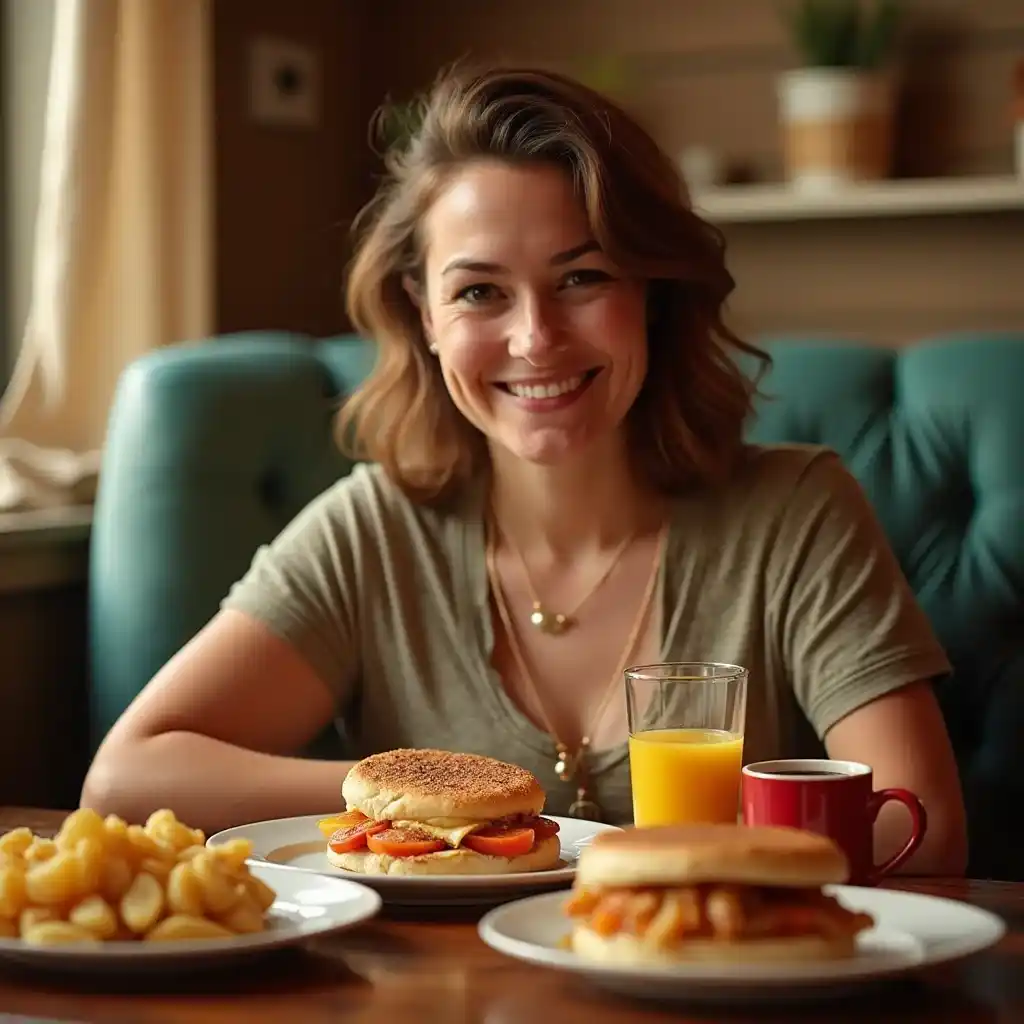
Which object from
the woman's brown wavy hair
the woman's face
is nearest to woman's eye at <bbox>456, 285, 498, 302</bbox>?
the woman's face

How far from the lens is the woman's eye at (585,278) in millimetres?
1824

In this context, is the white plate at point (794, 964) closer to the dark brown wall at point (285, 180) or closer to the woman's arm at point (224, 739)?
the woman's arm at point (224, 739)

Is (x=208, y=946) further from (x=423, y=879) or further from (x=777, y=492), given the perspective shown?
(x=777, y=492)

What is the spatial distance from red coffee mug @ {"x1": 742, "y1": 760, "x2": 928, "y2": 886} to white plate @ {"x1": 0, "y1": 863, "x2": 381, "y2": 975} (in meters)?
0.27

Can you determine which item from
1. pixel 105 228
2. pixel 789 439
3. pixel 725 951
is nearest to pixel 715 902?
pixel 725 951

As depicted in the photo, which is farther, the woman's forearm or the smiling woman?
the smiling woman

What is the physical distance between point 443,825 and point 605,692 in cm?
61

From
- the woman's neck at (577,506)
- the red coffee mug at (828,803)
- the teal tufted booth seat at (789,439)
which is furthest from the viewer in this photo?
the teal tufted booth seat at (789,439)

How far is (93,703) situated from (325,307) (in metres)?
1.21

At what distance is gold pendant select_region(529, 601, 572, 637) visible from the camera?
1901mm

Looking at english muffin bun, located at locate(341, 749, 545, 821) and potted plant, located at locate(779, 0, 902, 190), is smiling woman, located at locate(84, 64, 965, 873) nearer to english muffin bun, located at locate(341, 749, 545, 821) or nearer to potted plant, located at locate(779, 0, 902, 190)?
english muffin bun, located at locate(341, 749, 545, 821)

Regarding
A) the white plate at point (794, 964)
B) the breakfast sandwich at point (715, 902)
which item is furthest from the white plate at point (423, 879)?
the breakfast sandwich at point (715, 902)

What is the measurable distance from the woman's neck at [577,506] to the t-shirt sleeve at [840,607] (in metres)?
0.17

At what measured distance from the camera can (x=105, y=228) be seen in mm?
2627
